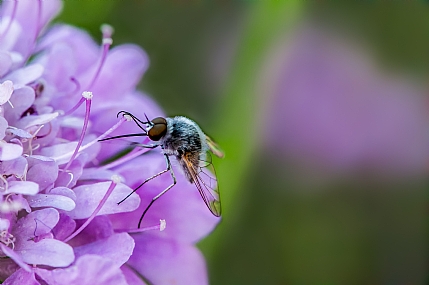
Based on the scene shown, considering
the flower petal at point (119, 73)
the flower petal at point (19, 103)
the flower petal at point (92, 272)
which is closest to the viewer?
the flower petal at point (92, 272)

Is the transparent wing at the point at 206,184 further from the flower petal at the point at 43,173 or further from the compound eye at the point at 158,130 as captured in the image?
the flower petal at the point at 43,173

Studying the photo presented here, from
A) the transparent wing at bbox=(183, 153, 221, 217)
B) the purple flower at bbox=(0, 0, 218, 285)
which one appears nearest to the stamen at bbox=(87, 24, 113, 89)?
the purple flower at bbox=(0, 0, 218, 285)

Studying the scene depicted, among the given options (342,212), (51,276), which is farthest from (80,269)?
(342,212)

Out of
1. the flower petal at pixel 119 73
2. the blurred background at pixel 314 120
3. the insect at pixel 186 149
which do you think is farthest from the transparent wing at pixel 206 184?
the blurred background at pixel 314 120

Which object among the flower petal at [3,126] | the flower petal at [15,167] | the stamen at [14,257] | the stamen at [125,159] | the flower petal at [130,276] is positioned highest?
the flower petal at [3,126]

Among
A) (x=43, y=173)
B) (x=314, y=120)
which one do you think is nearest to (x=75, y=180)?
(x=43, y=173)

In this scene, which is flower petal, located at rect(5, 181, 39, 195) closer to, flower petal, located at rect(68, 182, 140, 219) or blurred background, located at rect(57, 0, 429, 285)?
flower petal, located at rect(68, 182, 140, 219)
